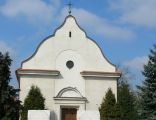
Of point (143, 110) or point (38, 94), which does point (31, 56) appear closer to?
point (38, 94)

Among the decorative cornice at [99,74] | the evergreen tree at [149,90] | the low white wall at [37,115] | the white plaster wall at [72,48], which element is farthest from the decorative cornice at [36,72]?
the evergreen tree at [149,90]

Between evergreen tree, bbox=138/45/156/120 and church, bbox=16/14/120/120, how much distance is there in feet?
20.7

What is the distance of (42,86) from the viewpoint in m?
29.9

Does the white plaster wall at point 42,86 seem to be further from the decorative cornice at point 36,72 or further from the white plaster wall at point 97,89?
the white plaster wall at point 97,89

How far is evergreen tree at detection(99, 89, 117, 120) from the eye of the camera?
29562 millimetres

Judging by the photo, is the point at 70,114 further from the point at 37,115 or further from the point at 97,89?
the point at 37,115

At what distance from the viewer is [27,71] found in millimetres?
29781

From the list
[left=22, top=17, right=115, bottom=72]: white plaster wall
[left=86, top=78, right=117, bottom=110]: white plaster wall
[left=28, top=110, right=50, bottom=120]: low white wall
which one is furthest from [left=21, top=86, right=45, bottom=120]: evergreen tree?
[left=86, top=78, right=117, bottom=110]: white plaster wall

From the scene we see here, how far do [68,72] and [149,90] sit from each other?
7.74 meters

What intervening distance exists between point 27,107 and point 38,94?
1141 mm

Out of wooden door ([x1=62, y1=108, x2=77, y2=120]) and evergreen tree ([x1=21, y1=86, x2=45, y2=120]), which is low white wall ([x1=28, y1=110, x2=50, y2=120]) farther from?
wooden door ([x1=62, y1=108, x2=77, y2=120])

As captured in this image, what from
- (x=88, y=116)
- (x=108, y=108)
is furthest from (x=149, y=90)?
(x=108, y=108)

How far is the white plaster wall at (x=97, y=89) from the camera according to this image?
99.4 feet

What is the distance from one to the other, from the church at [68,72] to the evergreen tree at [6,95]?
5.96m
